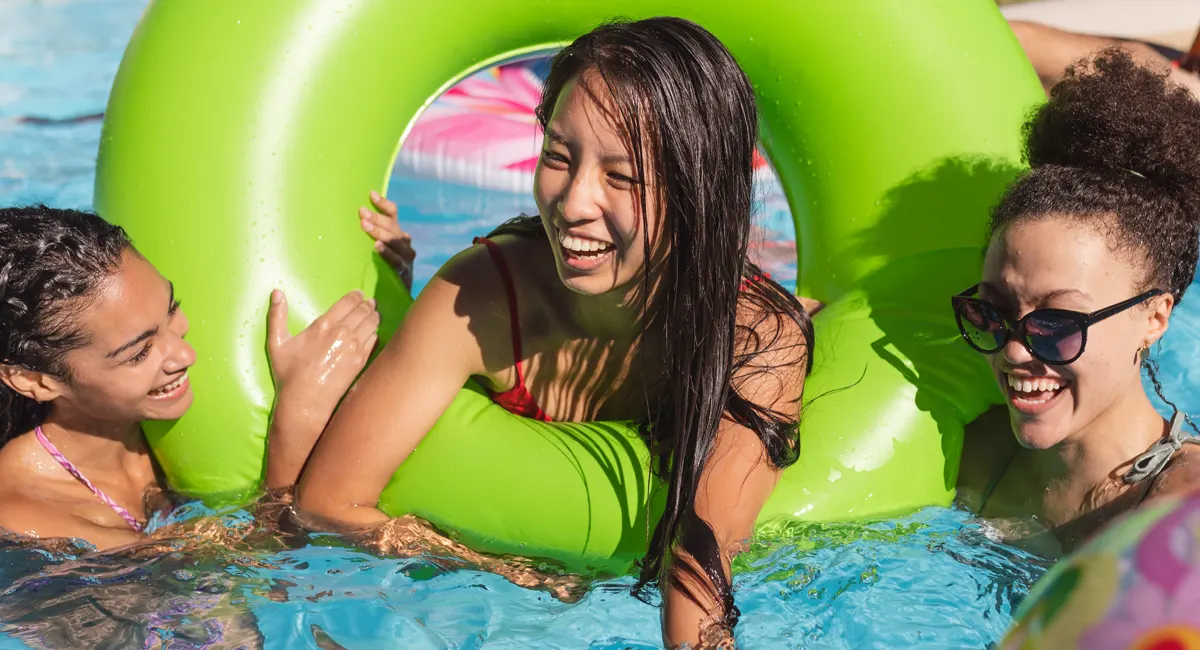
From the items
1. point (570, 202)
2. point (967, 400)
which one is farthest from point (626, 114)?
point (967, 400)

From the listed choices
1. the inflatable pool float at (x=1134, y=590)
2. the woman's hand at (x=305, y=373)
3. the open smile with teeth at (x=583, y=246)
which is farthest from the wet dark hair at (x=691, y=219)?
the inflatable pool float at (x=1134, y=590)

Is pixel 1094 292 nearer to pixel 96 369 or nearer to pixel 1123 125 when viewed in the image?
pixel 1123 125

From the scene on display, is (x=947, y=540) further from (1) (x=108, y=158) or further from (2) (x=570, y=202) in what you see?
(1) (x=108, y=158)

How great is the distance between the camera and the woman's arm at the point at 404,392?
237cm

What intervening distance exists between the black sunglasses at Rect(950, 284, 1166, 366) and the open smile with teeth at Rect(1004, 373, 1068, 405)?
0.06 meters

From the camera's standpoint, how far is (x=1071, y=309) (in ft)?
7.01

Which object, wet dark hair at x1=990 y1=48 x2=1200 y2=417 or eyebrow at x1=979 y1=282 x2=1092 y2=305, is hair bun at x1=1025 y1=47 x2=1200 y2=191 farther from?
eyebrow at x1=979 y1=282 x2=1092 y2=305

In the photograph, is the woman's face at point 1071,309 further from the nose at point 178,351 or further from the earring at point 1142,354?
the nose at point 178,351

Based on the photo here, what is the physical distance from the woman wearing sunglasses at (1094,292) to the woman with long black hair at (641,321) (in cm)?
42

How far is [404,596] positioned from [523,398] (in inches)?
18.6

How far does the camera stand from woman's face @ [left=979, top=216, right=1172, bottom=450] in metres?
2.14

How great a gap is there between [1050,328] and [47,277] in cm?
191

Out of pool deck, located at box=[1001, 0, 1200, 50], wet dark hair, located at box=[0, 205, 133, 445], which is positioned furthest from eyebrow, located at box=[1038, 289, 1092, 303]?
pool deck, located at box=[1001, 0, 1200, 50]

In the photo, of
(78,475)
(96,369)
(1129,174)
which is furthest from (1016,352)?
(78,475)
